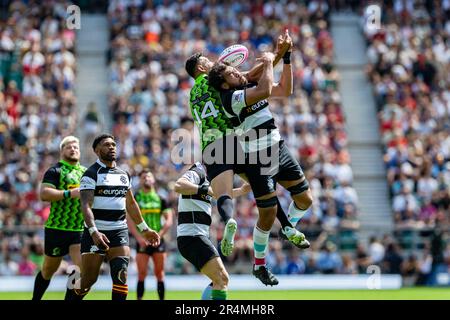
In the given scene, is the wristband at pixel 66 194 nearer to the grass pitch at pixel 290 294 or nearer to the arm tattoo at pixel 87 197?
the arm tattoo at pixel 87 197

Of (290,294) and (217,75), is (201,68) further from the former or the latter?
(290,294)

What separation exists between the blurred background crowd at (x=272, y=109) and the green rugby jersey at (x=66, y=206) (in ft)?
31.4

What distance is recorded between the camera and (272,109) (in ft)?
89.2

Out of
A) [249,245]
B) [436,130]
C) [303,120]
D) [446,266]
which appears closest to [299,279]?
[249,245]

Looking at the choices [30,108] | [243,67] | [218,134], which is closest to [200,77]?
[218,134]

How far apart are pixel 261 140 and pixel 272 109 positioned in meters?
15.1

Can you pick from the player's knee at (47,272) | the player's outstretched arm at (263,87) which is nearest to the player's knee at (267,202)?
the player's outstretched arm at (263,87)

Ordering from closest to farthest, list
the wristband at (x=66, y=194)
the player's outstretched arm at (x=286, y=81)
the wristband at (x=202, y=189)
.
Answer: the wristband at (x=202, y=189)
the player's outstretched arm at (x=286, y=81)
the wristband at (x=66, y=194)

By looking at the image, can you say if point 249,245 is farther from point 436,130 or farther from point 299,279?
point 436,130

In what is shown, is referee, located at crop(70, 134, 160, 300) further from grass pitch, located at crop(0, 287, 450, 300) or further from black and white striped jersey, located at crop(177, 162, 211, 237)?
grass pitch, located at crop(0, 287, 450, 300)

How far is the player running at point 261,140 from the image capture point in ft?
39.2

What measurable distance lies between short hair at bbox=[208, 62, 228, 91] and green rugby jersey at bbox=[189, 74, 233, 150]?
0.17 metres

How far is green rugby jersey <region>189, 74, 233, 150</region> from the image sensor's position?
12148 millimetres
